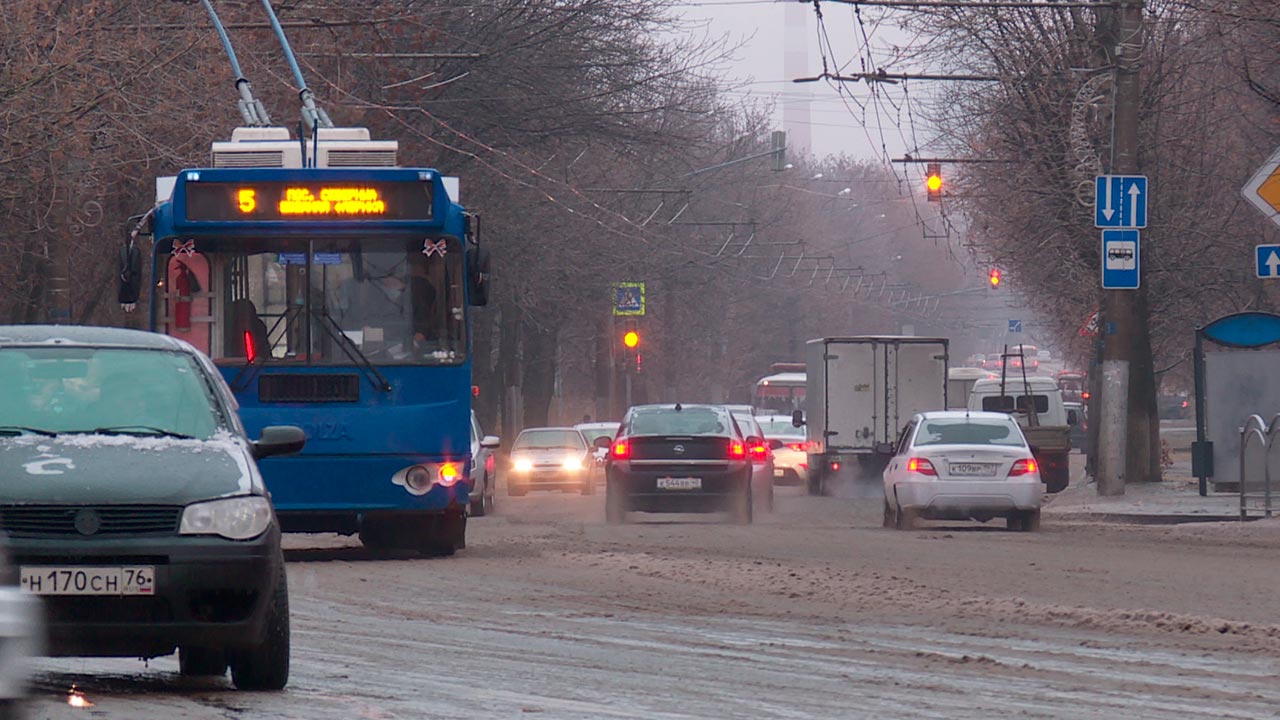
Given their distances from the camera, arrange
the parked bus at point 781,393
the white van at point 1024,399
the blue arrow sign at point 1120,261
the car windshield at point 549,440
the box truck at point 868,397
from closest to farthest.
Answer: the blue arrow sign at point 1120,261
the box truck at point 868,397
the car windshield at point 549,440
the white van at point 1024,399
the parked bus at point 781,393

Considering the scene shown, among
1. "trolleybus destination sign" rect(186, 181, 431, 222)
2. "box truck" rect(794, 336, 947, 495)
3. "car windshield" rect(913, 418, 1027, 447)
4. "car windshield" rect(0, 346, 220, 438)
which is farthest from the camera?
"box truck" rect(794, 336, 947, 495)

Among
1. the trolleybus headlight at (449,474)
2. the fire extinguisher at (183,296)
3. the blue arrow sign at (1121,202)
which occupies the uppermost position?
the blue arrow sign at (1121,202)

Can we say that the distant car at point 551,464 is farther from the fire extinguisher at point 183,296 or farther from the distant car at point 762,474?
the fire extinguisher at point 183,296

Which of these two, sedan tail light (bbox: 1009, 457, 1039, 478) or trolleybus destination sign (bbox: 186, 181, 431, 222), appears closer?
trolleybus destination sign (bbox: 186, 181, 431, 222)

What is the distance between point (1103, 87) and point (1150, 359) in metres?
5.68

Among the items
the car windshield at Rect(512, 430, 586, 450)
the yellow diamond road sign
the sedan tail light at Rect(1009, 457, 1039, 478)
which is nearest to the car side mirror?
the yellow diamond road sign

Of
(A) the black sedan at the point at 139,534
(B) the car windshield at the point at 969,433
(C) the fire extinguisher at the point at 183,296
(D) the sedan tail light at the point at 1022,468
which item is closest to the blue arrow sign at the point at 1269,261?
(D) the sedan tail light at the point at 1022,468

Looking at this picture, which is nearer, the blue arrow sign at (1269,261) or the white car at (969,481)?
the blue arrow sign at (1269,261)

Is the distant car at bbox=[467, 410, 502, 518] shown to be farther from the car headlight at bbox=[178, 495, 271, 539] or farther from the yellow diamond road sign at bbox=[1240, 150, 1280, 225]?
the car headlight at bbox=[178, 495, 271, 539]

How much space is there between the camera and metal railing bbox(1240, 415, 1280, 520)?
24094mm

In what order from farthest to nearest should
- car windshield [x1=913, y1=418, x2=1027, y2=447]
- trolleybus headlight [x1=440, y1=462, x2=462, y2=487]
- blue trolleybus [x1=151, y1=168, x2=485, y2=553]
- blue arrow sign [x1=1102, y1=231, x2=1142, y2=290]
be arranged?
blue arrow sign [x1=1102, y1=231, x2=1142, y2=290] → car windshield [x1=913, y1=418, x2=1027, y2=447] → trolleybus headlight [x1=440, y1=462, x2=462, y2=487] → blue trolleybus [x1=151, y1=168, x2=485, y2=553]

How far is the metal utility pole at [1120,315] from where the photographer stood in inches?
1115

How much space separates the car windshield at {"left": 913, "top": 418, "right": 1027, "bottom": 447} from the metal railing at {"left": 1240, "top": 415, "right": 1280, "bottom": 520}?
8.70 feet

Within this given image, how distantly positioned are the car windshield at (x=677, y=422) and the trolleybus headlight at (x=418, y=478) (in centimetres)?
844
